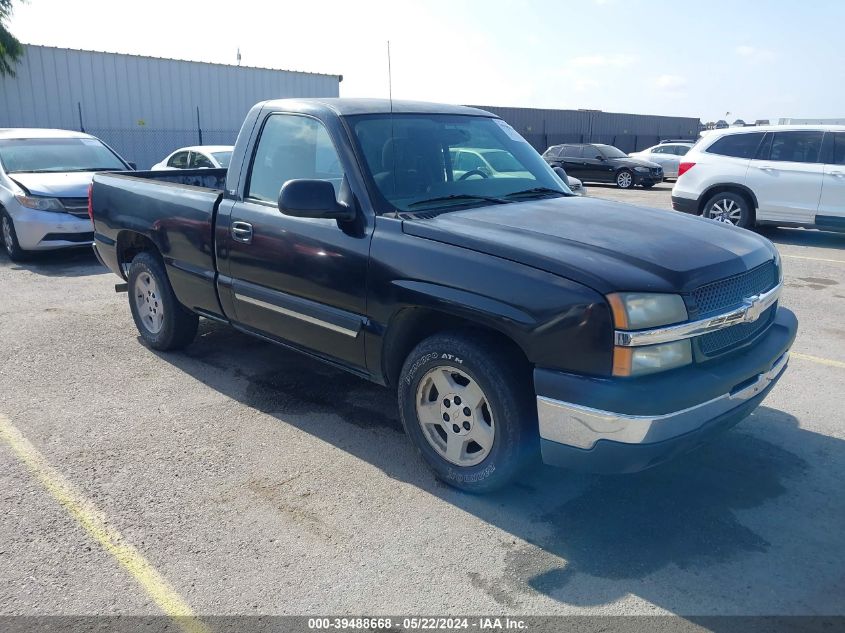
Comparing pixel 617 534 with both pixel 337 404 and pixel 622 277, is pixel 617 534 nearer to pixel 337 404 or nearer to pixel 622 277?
pixel 622 277

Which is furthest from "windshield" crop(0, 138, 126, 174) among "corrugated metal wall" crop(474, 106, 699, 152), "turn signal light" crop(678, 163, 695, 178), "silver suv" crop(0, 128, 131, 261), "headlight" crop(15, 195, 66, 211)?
"corrugated metal wall" crop(474, 106, 699, 152)

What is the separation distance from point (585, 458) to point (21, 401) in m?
3.82

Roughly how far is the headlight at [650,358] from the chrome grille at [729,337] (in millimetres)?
128

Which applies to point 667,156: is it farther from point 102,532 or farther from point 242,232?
point 102,532

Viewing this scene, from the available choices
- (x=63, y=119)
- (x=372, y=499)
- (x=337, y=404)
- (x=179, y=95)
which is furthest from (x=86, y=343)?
(x=179, y=95)

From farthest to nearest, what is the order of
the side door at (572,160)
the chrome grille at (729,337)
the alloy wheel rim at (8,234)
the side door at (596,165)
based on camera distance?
the side door at (572,160)
the side door at (596,165)
the alloy wheel rim at (8,234)
the chrome grille at (729,337)

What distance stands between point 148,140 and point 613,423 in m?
19.8

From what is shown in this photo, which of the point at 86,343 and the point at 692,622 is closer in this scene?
the point at 692,622

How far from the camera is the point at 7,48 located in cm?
1700

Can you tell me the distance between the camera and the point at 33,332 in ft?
20.9

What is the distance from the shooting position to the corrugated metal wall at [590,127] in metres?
34.1

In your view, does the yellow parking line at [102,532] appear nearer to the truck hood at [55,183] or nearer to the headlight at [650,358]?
the headlight at [650,358]

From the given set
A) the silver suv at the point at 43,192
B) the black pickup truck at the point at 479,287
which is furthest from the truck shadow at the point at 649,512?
the silver suv at the point at 43,192

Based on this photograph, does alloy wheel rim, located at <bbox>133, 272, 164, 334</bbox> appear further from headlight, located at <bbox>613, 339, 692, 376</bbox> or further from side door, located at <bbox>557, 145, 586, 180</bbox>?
side door, located at <bbox>557, 145, 586, 180</bbox>
